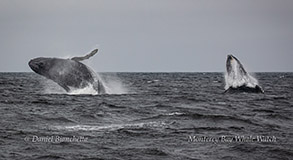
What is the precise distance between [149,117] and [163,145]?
183 inches

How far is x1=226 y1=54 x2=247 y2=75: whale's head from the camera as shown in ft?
76.7

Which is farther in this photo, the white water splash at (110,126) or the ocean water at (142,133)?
the white water splash at (110,126)

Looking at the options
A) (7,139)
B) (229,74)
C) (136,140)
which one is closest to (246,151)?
(136,140)

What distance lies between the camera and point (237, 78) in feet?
78.2

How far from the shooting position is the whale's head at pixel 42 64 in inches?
763

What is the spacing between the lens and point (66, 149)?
368 inches

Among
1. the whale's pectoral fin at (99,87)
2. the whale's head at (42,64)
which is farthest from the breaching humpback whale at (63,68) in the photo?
the whale's pectoral fin at (99,87)

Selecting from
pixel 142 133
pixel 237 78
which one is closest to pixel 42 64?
pixel 142 133

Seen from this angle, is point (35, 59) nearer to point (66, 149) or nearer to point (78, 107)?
point (78, 107)

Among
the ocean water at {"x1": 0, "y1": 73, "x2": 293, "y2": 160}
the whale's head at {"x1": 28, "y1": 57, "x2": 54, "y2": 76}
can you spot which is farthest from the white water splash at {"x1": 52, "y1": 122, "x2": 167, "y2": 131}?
the whale's head at {"x1": 28, "y1": 57, "x2": 54, "y2": 76}

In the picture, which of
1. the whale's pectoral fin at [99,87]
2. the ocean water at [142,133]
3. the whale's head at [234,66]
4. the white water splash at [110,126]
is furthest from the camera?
the whale's head at [234,66]

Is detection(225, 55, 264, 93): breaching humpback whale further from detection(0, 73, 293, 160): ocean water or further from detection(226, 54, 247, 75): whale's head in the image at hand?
detection(0, 73, 293, 160): ocean water

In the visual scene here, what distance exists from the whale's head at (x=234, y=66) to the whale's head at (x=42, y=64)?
9.60 m

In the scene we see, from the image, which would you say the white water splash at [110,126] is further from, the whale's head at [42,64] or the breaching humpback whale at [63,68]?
the whale's head at [42,64]
